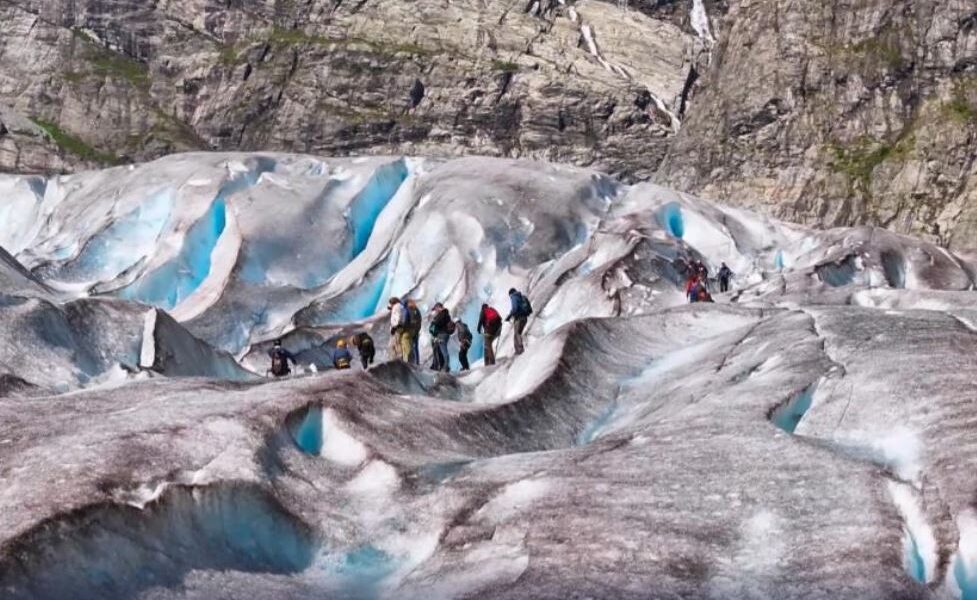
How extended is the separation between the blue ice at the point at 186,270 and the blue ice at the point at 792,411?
3708 centimetres

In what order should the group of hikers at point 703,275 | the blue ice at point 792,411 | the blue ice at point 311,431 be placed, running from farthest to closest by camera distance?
the group of hikers at point 703,275 → the blue ice at point 792,411 → the blue ice at point 311,431

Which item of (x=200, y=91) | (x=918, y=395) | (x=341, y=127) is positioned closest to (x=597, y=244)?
(x=918, y=395)

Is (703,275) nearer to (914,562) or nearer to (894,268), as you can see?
(894,268)

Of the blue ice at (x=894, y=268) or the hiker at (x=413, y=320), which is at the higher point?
the hiker at (x=413, y=320)

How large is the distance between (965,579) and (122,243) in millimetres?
48278

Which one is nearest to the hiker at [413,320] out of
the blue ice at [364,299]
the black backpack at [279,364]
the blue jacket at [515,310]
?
the blue jacket at [515,310]

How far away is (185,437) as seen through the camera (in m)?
13.8

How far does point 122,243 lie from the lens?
5534 centimetres

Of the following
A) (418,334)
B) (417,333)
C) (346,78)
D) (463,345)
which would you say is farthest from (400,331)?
(346,78)

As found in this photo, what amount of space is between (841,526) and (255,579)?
218 inches

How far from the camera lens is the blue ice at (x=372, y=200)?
183 feet

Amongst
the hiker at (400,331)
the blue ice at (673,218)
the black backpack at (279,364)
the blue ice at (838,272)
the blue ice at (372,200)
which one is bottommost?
Result: the blue ice at (372,200)

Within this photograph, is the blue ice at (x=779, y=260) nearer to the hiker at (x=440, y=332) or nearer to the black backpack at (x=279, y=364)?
the hiker at (x=440, y=332)

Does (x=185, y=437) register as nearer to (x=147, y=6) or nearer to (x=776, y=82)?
(x=776, y=82)
